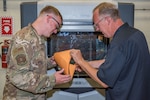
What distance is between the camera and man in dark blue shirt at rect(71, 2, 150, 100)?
1.51 metres

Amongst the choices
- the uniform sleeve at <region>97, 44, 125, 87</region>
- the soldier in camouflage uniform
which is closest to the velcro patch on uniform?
the soldier in camouflage uniform

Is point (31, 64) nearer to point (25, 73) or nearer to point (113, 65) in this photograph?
point (25, 73)

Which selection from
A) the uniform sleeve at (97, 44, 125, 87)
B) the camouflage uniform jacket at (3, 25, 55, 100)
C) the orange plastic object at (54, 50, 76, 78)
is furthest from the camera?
the orange plastic object at (54, 50, 76, 78)

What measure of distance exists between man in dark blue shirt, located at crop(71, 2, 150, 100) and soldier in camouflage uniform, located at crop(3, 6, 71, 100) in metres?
0.27

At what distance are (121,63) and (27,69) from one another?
2.05 feet

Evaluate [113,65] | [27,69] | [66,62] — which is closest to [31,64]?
[27,69]

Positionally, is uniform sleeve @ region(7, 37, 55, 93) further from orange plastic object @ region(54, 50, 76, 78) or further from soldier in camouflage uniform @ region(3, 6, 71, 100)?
orange plastic object @ region(54, 50, 76, 78)

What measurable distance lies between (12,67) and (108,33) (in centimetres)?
70

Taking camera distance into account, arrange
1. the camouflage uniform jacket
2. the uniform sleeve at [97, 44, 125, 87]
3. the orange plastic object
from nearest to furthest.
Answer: the uniform sleeve at [97, 44, 125, 87], the camouflage uniform jacket, the orange plastic object

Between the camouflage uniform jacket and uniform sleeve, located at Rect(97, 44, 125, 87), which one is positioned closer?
uniform sleeve, located at Rect(97, 44, 125, 87)

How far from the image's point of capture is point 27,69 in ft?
5.32

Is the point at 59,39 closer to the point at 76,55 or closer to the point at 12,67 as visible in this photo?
the point at 76,55

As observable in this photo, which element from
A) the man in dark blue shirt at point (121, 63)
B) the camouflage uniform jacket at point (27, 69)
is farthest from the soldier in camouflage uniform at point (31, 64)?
the man in dark blue shirt at point (121, 63)

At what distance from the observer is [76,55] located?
1.71m
